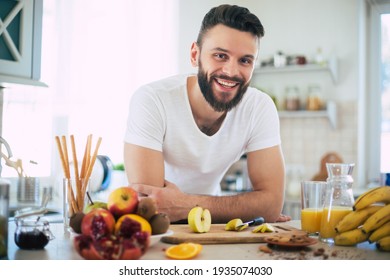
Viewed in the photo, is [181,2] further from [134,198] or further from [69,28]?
[134,198]

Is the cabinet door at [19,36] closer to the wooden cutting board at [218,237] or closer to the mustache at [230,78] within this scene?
the mustache at [230,78]

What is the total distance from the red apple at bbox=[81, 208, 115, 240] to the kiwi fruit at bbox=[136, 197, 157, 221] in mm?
77

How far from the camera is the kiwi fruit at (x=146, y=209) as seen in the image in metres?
1.02

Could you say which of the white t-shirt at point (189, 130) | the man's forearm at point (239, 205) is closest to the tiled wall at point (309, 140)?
the white t-shirt at point (189, 130)

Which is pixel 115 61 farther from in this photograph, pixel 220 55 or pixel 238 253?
pixel 238 253

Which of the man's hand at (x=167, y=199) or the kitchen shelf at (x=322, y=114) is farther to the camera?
the kitchen shelf at (x=322, y=114)

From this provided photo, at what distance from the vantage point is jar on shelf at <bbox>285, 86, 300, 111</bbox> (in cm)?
293

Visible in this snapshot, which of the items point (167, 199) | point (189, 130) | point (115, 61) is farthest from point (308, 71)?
point (167, 199)

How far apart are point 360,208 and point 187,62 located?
960 mm

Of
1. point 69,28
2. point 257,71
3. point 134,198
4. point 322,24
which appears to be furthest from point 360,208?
point 257,71

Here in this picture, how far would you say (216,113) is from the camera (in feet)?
5.24

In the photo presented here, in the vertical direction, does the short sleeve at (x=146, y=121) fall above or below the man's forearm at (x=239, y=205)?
above

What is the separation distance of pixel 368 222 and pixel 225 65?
65cm

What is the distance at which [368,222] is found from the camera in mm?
1069
